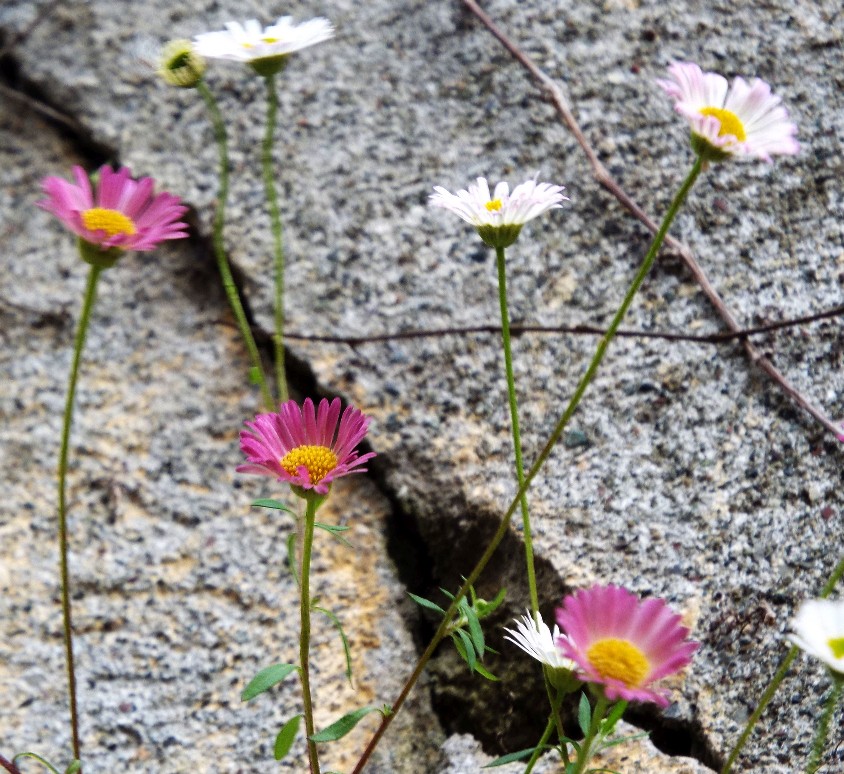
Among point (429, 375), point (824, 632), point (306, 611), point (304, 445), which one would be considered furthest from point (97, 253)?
point (824, 632)

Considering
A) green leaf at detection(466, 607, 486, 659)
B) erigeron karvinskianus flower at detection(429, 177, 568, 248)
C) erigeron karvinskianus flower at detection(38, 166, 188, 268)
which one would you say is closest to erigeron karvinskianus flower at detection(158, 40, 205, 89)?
erigeron karvinskianus flower at detection(38, 166, 188, 268)

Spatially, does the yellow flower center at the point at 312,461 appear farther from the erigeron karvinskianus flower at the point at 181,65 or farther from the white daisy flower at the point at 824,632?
the erigeron karvinskianus flower at the point at 181,65

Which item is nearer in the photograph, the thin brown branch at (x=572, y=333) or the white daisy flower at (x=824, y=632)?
the white daisy flower at (x=824, y=632)

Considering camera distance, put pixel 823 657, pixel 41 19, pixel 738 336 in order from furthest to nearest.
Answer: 1. pixel 41 19
2. pixel 738 336
3. pixel 823 657

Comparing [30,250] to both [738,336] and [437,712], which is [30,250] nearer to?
[437,712]

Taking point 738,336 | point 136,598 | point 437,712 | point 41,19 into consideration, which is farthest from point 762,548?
point 41,19

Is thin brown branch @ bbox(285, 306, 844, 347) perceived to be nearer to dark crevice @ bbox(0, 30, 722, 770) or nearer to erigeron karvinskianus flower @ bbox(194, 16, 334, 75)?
dark crevice @ bbox(0, 30, 722, 770)

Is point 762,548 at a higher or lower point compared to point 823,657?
lower

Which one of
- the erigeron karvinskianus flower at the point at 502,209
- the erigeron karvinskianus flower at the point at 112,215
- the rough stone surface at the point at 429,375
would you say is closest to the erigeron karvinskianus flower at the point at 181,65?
the erigeron karvinskianus flower at the point at 112,215
